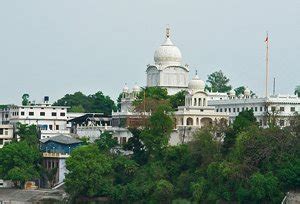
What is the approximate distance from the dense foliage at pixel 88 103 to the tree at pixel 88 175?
26.5 metres

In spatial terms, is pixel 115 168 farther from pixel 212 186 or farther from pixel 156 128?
pixel 212 186

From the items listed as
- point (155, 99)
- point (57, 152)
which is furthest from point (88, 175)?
point (155, 99)

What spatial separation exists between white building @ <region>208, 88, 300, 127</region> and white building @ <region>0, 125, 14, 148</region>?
15.5 meters

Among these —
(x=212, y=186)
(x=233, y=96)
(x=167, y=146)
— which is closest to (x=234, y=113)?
(x=233, y=96)

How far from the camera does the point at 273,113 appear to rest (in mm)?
66812

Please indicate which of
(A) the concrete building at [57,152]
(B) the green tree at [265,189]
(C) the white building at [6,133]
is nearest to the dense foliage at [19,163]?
(A) the concrete building at [57,152]

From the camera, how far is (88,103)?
10088cm

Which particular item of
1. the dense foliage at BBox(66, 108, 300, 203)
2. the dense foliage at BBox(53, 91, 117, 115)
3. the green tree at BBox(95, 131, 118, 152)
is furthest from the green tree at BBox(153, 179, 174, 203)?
the dense foliage at BBox(53, 91, 117, 115)

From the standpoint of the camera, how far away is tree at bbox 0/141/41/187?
2731 inches

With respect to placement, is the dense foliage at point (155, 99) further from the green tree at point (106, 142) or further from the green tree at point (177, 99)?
the green tree at point (106, 142)

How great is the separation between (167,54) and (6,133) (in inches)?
532

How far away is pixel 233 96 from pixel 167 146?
17.9 meters

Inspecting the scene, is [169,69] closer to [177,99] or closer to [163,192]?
[177,99]

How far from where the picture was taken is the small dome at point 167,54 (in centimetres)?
8062
